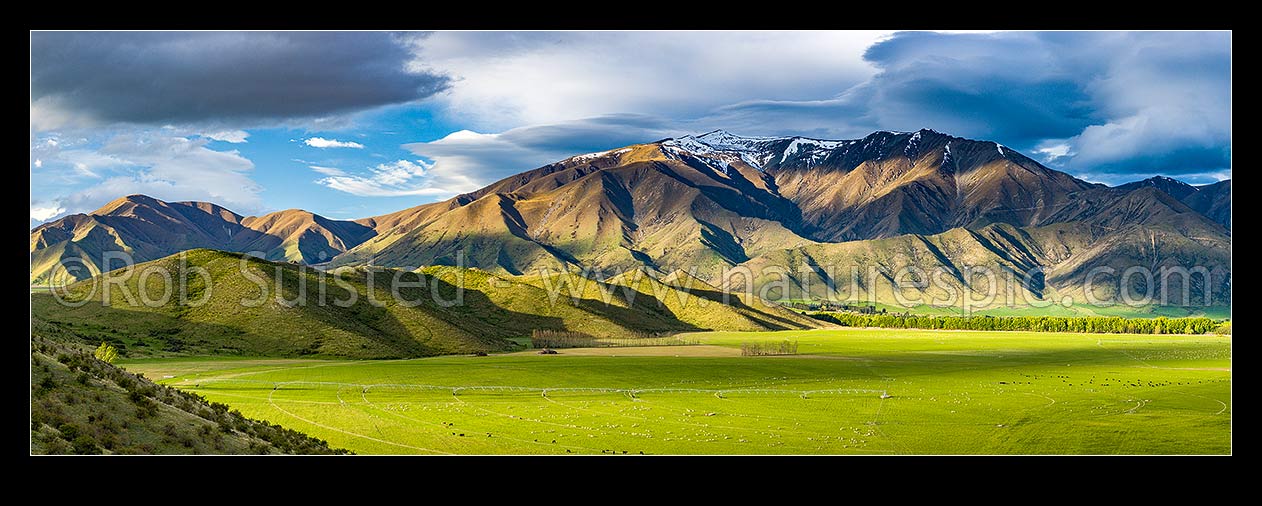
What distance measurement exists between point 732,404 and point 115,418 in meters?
42.7

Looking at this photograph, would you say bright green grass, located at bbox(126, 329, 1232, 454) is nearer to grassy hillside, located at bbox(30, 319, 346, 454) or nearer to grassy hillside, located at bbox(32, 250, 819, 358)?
grassy hillside, located at bbox(30, 319, 346, 454)

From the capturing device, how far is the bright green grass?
138ft

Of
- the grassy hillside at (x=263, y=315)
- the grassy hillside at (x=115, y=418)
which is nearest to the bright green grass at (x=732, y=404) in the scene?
the grassy hillside at (x=115, y=418)

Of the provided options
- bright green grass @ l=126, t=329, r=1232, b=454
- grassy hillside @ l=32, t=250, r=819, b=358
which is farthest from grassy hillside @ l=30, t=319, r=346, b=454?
grassy hillside @ l=32, t=250, r=819, b=358

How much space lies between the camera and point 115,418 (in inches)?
900

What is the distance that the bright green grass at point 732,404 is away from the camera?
42.0 meters

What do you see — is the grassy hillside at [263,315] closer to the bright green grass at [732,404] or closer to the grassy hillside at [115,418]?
the bright green grass at [732,404]

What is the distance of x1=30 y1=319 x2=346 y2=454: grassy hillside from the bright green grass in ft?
39.8

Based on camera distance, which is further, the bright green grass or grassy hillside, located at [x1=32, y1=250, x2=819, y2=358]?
grassy hillside, located at [x1=32, y1=250, x2=819, y2=358]

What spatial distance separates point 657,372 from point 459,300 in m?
88.3

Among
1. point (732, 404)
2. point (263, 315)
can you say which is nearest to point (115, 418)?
→ point (732, 404)

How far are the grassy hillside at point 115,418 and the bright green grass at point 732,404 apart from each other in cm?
1214
